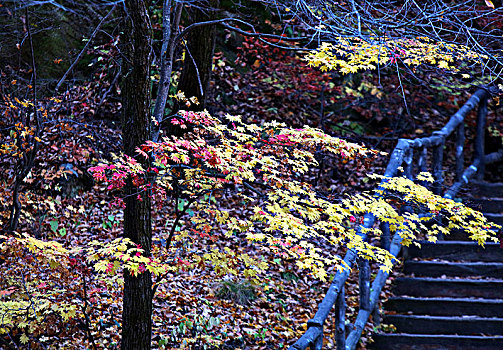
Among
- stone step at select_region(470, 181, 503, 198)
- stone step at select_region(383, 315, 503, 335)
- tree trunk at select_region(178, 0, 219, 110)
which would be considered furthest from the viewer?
tree trunk at select_region(178, 0, 219, 110)

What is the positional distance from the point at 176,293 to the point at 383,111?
696cm

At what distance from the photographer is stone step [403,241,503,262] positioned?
5742 millimetres

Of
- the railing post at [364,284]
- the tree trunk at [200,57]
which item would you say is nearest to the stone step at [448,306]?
the railing post at [364,284]

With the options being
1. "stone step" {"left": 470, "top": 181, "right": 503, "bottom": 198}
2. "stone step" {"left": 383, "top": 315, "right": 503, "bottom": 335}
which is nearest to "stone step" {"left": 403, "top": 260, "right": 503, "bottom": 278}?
"stone step" {"left": 383, "top": 315, "right": 503, "bottom": 335}

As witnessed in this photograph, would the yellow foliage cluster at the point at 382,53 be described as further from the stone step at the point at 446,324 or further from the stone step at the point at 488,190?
→ the stone step at the point at 488,190

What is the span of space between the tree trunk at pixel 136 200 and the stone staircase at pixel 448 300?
2.68 m

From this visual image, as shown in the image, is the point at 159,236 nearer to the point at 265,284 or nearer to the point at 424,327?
the point at 265,284

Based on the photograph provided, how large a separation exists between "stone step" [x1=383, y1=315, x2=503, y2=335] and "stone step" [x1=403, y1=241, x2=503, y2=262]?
3.23 ft

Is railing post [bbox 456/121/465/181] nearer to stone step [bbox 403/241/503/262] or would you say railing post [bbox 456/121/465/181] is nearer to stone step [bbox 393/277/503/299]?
stone step [bbox 403/241/503/262]

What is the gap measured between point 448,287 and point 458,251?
69 cm

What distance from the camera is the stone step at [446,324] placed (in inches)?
193

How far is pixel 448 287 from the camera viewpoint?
17.5 ft

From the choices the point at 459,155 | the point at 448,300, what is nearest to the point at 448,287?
the point at 448,300

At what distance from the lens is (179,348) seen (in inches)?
207
